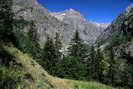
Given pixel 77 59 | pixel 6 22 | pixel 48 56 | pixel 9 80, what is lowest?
pixel 77 59

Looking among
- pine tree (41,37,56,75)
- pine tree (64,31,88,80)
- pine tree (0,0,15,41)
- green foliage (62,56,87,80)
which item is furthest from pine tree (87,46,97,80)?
pine tree (0,0,15,41)

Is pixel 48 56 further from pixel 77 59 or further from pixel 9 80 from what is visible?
pixel 9 80

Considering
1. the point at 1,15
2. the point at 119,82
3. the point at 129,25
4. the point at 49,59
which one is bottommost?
the point at 119,82

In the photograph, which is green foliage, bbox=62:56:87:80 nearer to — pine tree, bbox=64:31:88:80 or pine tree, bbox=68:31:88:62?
pine tree, bbox=64:31:88:80

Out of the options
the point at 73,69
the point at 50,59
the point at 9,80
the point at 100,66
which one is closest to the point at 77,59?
the point at 73,69

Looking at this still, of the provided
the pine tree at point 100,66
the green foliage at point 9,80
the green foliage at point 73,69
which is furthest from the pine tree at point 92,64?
the green foliage at point 9,80

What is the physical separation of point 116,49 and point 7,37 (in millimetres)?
109429

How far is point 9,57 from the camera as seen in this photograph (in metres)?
11.5

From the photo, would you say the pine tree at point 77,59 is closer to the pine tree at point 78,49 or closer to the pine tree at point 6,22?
the pine tree at point 78,49

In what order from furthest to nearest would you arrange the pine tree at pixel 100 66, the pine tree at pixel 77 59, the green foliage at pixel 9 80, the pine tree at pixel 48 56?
the pine tree at pixel 100 66
the pine tree at pixel 77 59
the pine tree at pixel 48 56
the green foliage at pixel 9 80

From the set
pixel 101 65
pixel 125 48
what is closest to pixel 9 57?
pixel 101 65

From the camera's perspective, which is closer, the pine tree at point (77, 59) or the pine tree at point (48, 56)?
the pine tree at point (48, 56)

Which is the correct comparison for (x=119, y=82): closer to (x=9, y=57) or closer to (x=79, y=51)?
(x=79, y=51)

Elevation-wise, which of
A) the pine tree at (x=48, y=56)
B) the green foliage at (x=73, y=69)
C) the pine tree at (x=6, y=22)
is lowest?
the green foliage at (x=73, y=69)
